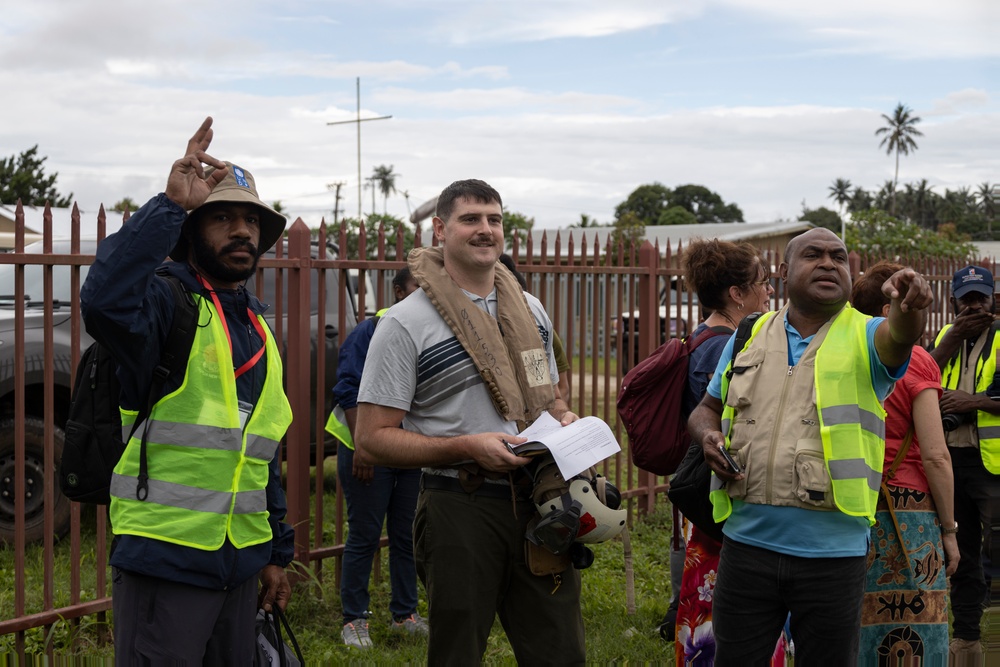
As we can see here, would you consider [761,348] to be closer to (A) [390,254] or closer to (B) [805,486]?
(B) [805,486]

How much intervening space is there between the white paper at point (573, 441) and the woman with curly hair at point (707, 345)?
1.07 metres

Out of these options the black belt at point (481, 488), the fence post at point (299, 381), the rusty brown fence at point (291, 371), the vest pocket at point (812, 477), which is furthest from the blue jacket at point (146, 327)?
the fence post at point (299, 381)

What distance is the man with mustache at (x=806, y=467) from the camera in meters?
3.24

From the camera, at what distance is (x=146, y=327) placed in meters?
2.87

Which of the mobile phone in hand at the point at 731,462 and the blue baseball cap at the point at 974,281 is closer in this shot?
the mobile phone in hand at the point at 731,462

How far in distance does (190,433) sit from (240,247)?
64 cm

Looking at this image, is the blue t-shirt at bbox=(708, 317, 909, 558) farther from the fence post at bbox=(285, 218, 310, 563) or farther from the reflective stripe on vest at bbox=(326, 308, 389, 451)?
the fence post at bbox=(285, 218, 310, 563)

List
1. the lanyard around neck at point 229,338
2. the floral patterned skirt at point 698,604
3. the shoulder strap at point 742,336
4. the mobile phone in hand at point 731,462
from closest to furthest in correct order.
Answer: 1. the lanyard around neck at point 229,338
2. the mobile phone in hand at point 731,462
3. the shoulder strap at point 742,336
4. the floral patterned skirt at point 698,604

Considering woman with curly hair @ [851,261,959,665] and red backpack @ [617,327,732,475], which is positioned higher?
red backpack @ [617,327,732,475]

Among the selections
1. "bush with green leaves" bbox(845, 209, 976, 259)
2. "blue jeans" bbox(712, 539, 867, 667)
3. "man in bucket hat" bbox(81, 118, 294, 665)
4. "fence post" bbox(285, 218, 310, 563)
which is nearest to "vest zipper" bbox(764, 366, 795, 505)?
"blue jeans" bbox(712, 539, 867, 667)

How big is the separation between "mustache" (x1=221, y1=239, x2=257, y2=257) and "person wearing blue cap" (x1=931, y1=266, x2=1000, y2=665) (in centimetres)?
415

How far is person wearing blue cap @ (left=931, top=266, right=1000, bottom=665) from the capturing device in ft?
18.7

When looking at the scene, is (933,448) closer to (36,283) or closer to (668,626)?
(668,626)

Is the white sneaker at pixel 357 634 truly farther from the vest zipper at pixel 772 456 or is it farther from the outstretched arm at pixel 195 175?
the outstretched arm at pixel 195 175
